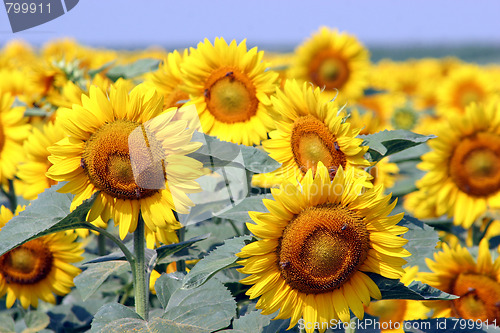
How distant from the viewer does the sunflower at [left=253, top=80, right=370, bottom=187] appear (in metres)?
1.74

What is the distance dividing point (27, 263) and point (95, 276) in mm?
619

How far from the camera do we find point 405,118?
5086 millimetres

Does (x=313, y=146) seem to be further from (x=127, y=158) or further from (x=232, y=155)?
(x=127, y=158)

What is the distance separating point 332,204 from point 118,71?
168cm

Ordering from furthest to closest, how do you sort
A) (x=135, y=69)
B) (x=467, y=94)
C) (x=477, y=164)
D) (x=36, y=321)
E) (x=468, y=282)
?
(x=467, y=94), (x=477, y=164), (x=135, y=69), (x=36, y=321), (x=468, y=282)

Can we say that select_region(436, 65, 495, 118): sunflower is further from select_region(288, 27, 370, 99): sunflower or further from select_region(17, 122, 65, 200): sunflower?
select_region(17, 122, 65, 200): sunflower

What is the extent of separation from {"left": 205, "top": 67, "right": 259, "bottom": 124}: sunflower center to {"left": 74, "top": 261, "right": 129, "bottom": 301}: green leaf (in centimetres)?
72

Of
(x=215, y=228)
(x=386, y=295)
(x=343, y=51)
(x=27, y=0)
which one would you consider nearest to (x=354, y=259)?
(x=386, y=295)

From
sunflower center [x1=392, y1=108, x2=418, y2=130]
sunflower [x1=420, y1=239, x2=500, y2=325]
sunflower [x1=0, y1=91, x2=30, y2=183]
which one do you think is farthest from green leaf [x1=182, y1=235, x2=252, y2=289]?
sunflower center [x1=392, y1=108, x2=418, y2=130]

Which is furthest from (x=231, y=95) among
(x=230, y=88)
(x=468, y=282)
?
(x=468, y=282)

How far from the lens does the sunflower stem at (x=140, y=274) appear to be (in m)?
1.71

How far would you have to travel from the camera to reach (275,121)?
6.23 ft

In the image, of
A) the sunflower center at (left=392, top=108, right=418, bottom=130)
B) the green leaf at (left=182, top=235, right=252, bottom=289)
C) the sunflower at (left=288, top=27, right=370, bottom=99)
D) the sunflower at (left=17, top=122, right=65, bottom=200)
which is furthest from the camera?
the sunflower center at (left=392, top=108, right=418, bottom=130)

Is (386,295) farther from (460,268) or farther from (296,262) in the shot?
(460,268)
